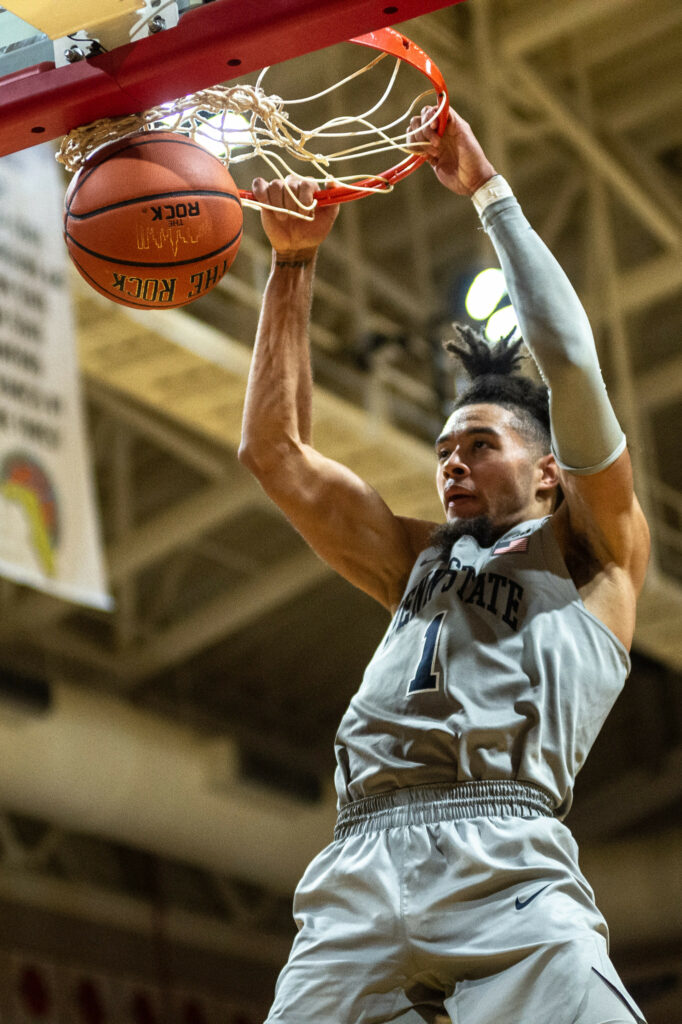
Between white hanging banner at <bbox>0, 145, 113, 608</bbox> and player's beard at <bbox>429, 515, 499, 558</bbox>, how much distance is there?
387 centimetres

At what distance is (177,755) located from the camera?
39.6 feet

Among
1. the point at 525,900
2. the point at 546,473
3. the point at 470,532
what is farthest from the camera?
the point at 546,473

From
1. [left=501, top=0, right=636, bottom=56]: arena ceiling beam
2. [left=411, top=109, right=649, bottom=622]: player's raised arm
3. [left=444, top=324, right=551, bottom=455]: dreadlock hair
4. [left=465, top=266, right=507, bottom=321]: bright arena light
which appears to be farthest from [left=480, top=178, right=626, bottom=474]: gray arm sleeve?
[left=501, top=0, right=636, bottom=56]: arena ceiling beam

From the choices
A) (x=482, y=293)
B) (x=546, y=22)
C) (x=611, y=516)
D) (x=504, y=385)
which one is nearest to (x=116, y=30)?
(x=504, y=385)

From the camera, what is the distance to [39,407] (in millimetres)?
7176

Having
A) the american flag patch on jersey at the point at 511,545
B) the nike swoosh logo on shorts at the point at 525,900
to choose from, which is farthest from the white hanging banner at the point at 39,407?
the nike swoosh logo on shorts at the point at 525,900

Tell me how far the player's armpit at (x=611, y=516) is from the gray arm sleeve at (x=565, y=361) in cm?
5

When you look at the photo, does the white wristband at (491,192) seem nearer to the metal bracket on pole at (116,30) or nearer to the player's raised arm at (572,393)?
the player's raised arm at (572,393)

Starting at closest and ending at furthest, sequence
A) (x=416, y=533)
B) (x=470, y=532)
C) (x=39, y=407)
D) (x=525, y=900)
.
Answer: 1. (x=525, y=900)
2. (x=470, y=532)
3. (x=416, y=533)
4. (x=39, y=407)

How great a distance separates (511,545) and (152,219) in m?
1.10

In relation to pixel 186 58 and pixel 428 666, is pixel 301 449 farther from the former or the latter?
pixel 186 58

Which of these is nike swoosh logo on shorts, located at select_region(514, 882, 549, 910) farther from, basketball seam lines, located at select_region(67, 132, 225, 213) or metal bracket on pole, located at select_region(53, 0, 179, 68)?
metal bracket on pole, located at select_region(53, 0, 179, 68)

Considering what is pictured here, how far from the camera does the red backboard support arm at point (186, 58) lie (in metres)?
3.13

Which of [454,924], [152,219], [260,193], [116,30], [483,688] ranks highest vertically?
[116,30]
